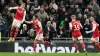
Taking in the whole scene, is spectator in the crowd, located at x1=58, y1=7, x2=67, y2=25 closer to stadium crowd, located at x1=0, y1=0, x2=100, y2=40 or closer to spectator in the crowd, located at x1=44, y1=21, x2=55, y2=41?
stadium crowd, located at x1=0, y1=0, x2=100, y2=40

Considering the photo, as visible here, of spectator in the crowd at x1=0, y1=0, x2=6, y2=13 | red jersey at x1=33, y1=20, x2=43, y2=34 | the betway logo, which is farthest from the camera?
spectator in the crowd at x1=0, y1=0, x2=6, y2=13

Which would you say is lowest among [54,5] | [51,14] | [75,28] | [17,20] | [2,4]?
[75,28]

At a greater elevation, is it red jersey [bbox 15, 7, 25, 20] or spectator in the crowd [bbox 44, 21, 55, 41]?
red jersey [bbox 15, 7, 25, 20]

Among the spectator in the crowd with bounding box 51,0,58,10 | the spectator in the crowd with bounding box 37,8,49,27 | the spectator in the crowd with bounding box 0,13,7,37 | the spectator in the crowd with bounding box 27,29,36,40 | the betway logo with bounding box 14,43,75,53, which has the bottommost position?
the betway logo with bounding box 14,43,75,53

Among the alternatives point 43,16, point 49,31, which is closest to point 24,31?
point 49,31

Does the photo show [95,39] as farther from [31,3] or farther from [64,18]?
[31,3]

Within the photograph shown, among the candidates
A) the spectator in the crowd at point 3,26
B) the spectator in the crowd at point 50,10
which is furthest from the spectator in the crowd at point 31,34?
the spectator in the crowd at point 50,10

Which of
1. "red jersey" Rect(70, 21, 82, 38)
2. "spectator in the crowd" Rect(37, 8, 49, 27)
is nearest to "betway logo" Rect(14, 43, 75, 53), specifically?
"spectator in the crowd" Rect(37, 8, 49, 27)

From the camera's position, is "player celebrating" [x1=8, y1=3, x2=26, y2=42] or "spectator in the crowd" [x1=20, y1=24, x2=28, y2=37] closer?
A: "player celebrating" [x1=8, y1=3, x2=26, y2=42]

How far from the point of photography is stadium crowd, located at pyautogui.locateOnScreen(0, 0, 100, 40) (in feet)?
97.3

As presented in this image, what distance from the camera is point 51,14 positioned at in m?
30.7

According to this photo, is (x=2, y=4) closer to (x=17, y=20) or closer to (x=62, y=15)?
(x=17, y=20)

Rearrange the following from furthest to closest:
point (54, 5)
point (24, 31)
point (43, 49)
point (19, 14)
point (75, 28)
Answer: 1. point (54, 5)
2. point (43, 49)
3. point (24, 31)
4. point (19, 14)
5. point (75, 28)

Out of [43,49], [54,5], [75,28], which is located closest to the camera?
[75,28]
